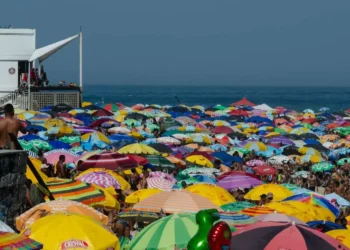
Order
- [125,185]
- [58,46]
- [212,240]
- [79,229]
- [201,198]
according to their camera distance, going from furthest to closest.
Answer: [58,46], [125,185], [201,198], [79,229], [212,240]

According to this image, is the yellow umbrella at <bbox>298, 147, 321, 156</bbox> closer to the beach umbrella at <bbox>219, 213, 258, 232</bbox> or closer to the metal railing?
the metal railing

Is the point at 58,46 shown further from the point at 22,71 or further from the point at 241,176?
the point at 241,176

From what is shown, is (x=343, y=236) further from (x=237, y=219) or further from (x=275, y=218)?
(x=237, y=219)

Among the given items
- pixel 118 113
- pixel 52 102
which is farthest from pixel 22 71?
pixel 118 113

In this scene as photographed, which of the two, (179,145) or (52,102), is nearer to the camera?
(179,145)

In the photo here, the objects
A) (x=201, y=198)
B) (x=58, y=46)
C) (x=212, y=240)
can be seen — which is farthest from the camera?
(x=58, y=46)

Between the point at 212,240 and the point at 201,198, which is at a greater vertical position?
the point at 212,240
